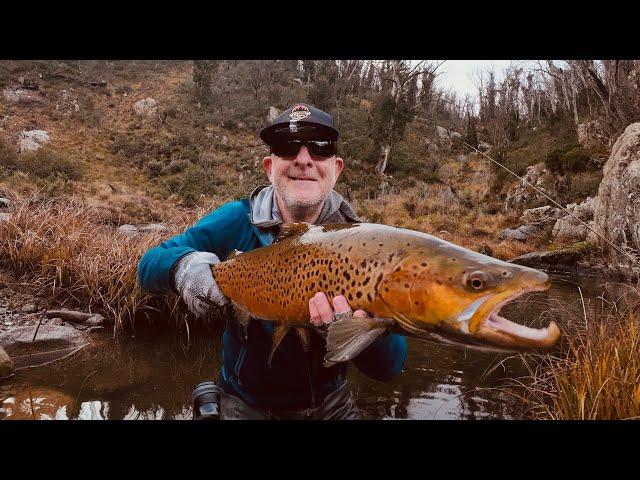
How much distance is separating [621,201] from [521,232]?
1.41 m

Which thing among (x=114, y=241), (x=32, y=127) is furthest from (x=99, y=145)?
(x=114, y=241)

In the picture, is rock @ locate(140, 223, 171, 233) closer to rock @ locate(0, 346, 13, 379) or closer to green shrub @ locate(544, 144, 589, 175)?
rock @ locate(0, 346, 13, 379)

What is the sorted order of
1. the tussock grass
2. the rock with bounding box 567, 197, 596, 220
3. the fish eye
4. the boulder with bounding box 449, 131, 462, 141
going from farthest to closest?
1. the boulder with bounding box 449, 131, 462, 141
2. the rock with bounding box 567, 197, 596, 220
3. the tussock grass
4. the fish eye

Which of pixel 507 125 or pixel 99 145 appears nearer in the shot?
pixel 507 125

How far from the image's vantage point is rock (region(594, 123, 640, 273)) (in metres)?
3.86

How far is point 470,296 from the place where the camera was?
3.85 feet

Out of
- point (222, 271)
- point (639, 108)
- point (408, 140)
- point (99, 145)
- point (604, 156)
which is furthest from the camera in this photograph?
point (408, 140)

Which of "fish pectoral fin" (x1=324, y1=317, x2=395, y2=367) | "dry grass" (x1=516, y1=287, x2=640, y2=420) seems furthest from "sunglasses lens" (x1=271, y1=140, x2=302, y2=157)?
"dry grass" (x1=516, y1=287, x2=640, y2=420)

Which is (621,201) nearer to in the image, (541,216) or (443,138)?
(541,216)

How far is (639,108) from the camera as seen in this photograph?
441 cm

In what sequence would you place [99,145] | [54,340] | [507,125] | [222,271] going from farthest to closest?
[99,145] < [507,125] < [54,340] < [222,271]

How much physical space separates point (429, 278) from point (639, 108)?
457 centimetres
